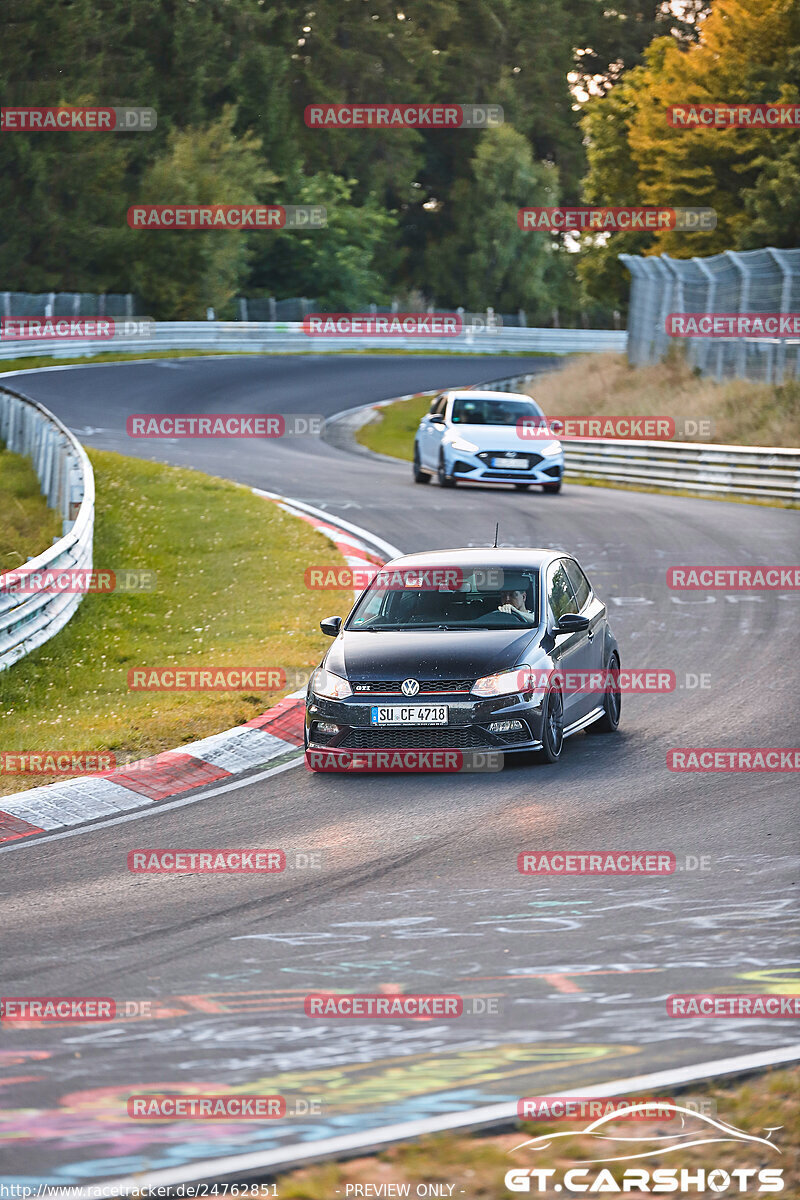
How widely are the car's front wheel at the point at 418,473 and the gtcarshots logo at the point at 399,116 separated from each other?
184 feet

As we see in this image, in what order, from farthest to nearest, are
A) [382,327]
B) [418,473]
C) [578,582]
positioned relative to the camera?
[382,327]
[418,473]
[578,582]

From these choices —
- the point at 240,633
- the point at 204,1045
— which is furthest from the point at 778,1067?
the point at 240,633

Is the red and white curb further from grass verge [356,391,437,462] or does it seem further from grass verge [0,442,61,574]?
grass verge [356,391,437,462]

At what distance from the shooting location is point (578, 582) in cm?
1346

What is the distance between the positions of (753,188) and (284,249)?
33.5 meters

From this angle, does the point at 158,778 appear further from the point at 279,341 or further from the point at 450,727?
the point at 279,341

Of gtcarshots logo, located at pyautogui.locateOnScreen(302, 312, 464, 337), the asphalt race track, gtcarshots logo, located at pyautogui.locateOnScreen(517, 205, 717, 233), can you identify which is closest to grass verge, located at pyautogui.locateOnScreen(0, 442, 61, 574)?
the asphalt race track

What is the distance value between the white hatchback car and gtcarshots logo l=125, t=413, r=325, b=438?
28.8 ft

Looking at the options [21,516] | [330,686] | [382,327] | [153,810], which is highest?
[382,327]

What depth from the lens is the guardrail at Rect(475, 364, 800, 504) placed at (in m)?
29.2

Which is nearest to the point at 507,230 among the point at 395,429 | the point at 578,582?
the point at 395,429

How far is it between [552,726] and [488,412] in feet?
Answer: 58.9

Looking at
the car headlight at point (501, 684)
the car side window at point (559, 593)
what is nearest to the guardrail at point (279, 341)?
the car side window at point (559, 593)

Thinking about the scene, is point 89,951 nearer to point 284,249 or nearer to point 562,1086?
point 562,1086
